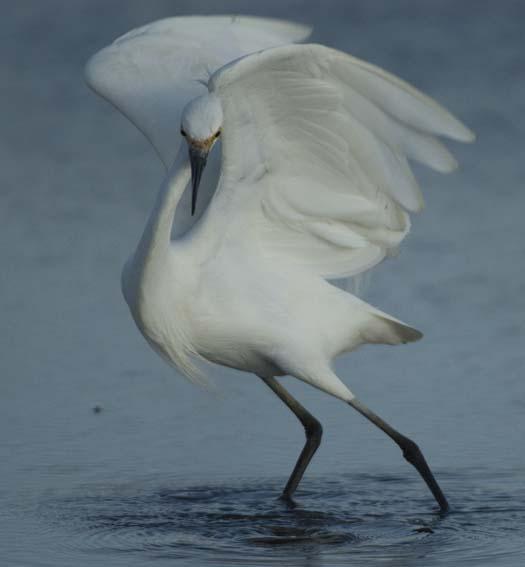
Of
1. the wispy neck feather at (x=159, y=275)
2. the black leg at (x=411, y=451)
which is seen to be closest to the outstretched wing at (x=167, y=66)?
the wispy neck feather at (x=159, y=275)

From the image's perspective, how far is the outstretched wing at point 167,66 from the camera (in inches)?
291

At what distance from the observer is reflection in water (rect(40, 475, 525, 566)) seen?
18.8ft

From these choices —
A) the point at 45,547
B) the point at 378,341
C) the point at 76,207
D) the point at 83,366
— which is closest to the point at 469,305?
the point at 378,341

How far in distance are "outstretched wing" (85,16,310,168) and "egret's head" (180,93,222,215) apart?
1.22 metres

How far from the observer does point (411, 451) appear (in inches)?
269

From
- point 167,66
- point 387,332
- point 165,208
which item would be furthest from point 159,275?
point 167,66

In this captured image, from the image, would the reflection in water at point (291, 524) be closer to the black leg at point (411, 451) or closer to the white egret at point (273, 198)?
the black leg at point (411, 451)

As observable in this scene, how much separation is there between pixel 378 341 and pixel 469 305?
4.01 ft

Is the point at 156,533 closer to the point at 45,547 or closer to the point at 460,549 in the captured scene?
the point at 45,547

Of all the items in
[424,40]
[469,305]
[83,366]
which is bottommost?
[83,366]

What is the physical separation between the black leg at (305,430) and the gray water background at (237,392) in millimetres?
73

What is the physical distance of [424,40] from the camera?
11625 millimetres

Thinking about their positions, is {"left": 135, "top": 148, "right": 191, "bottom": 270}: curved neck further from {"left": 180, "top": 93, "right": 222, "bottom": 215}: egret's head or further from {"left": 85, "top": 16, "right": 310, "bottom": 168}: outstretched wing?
{"left": 85, "top": 16, "right": 310, "bottom": 168}: outstretched wing

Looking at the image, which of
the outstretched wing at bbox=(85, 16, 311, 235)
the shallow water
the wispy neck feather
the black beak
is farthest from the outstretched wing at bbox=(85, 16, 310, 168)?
the shallow water
